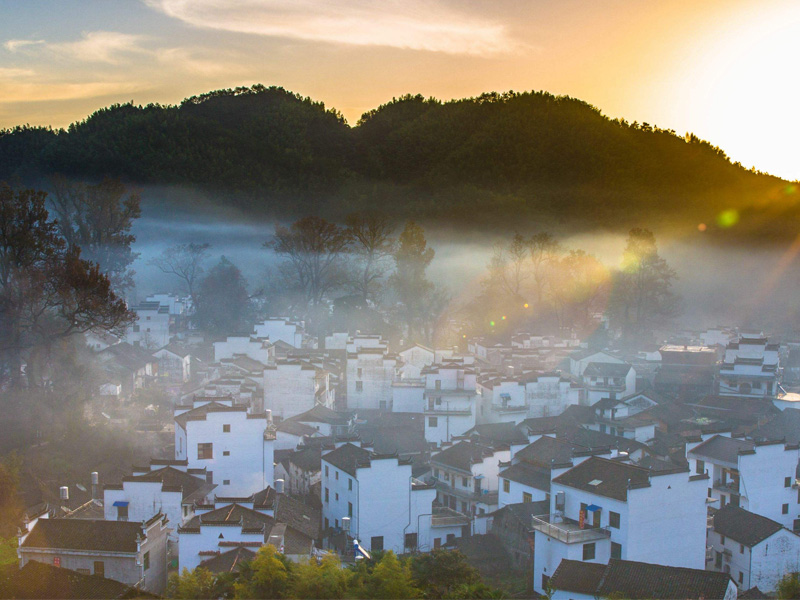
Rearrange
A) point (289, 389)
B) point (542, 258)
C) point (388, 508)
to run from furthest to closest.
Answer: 1. point (542, 258)
2. point (289, 389)
3. point (388, 508)

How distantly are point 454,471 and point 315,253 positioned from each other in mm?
10561

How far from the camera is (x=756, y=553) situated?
341 inches

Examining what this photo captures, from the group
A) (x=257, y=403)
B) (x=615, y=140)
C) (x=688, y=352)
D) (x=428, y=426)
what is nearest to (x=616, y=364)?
(x=688, y=352)

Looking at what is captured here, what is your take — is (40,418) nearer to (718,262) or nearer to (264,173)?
(264,173)

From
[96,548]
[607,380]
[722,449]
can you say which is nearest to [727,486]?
[722,449]

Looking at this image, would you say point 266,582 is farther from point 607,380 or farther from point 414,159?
point 414,159

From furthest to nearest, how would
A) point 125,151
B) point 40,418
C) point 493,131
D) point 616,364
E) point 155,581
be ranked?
point 493,131 → point 125,151 → point 616,364 → point 40,418 → point 155,581

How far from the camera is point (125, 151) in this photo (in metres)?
25.3

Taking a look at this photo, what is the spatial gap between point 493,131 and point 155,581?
2969cm

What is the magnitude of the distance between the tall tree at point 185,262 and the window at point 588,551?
16070 mm

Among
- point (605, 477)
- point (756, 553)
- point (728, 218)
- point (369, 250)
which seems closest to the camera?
point (605, 477)

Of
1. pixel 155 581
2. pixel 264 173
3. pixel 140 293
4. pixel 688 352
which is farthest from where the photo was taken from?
pixel 264 173

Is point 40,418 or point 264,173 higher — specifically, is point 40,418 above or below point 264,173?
below

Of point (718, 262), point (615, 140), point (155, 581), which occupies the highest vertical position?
point (615, 140)
